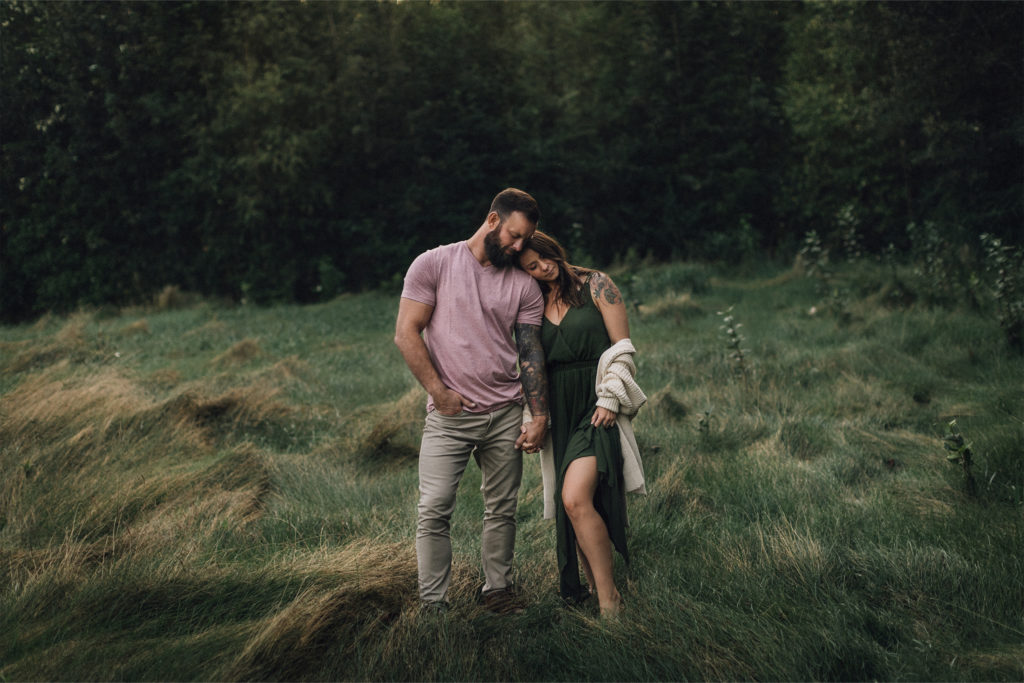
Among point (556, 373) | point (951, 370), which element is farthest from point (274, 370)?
point (951, 370)

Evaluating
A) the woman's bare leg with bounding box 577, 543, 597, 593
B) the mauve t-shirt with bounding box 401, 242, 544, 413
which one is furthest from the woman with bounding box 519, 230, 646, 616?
the mauve t-shirt with bounding box 401, 242, 544, 413

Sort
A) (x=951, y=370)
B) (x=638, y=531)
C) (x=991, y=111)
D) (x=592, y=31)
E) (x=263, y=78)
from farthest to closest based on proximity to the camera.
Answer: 1. (x=592, y=31)
2. (x=263, y=78)
3. (x=991, y=111)
4. (x=951, y=370)
5. (x=638, y=531)

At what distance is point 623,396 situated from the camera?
3641mm

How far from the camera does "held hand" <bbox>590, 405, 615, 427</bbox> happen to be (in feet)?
12.1

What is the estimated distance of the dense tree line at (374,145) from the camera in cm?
2097

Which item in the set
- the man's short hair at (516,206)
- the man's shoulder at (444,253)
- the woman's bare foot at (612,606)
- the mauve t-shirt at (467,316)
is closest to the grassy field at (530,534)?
the woman's bare foot at (612,606)

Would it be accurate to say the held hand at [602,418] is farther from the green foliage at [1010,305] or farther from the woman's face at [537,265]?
the green foliage at [1010,305]

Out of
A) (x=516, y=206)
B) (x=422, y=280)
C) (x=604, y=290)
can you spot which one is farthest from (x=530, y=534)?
(x=516, y=206)

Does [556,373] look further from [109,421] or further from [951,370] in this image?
[951,370]

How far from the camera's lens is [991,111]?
51.0 ft

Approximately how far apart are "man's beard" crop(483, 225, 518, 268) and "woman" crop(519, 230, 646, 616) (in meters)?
0.13

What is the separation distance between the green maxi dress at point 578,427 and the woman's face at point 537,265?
0.21 meters

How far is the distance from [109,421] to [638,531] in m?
3.88

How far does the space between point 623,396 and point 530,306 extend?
2.00ft
